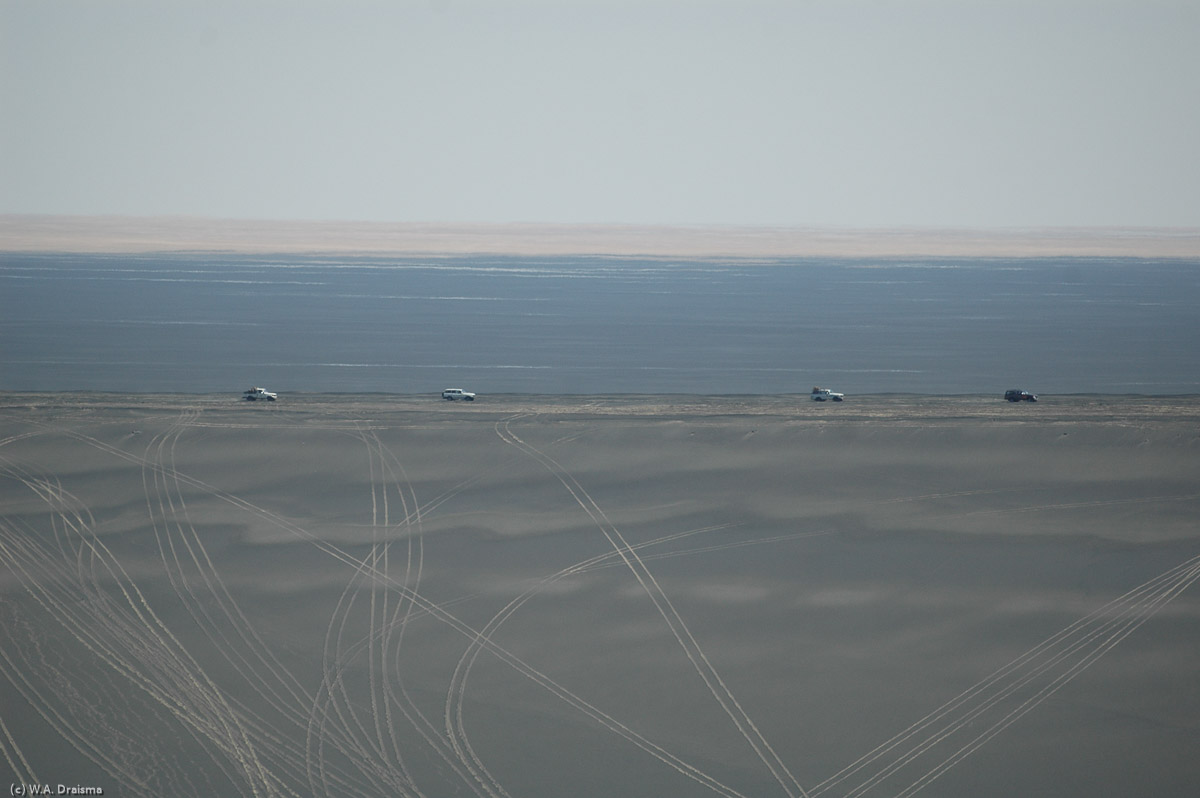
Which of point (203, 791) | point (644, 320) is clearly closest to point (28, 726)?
point (203, 791)

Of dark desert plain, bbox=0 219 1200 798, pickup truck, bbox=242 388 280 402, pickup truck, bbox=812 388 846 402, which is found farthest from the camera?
pickup truck, bbox=812 388 846 402

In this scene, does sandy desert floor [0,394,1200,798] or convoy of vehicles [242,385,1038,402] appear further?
convoy of vehicles [242,385,1038,402]

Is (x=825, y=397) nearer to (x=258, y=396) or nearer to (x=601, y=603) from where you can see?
(x=601, y=603)

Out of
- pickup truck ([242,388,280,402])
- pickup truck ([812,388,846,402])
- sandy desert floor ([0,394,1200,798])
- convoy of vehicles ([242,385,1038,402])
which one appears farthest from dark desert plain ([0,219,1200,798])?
pickup truck ([812,388,846,402])

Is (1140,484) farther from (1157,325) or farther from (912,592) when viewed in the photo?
(1157,325)

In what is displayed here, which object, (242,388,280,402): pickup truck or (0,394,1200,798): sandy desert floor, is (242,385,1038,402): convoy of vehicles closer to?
(242,388,280,402): pickup truck

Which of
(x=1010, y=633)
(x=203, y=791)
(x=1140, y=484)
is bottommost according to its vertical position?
(x=203, y=791)
